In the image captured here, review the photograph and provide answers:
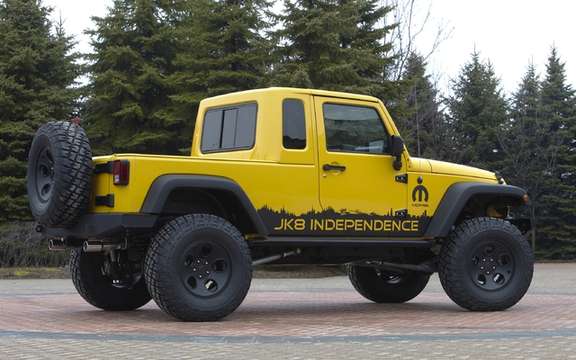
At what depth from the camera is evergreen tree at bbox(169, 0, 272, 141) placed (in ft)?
82.4

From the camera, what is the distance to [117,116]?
26906 mm

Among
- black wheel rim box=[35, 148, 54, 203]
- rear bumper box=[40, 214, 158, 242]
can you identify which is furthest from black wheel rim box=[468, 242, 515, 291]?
black wheel rim box=[35, 148, 54, 203]

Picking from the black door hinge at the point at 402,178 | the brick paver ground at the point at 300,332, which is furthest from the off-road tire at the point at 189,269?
the black door hinge at the point at 402,178

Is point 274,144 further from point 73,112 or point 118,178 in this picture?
point 73,112

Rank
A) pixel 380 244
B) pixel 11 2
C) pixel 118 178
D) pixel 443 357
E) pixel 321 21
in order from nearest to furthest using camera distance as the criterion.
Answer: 1. pixel 443 357
2. pixel 118 178
3. pixel 380 244
4. pixel 321 21
5. pixel 11 2

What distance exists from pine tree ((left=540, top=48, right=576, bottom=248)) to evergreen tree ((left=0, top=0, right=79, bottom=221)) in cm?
2103

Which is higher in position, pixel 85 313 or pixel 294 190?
pixel 294 190

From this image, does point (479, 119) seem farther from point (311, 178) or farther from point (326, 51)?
point (311, 178)

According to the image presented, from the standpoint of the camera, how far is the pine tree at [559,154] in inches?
1415

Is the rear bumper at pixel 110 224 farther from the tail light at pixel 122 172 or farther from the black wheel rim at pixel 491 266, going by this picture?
the black wheel rim at pixel 491 266

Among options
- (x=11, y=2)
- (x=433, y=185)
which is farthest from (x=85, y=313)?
(x=11, y=2)

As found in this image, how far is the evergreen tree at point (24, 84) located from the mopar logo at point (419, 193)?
16.7 metres

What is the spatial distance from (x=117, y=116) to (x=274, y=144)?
18.7 meters

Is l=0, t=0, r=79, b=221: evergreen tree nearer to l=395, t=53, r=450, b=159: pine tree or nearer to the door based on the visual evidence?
l=395, t=53, r=450, b=159: pine tree
